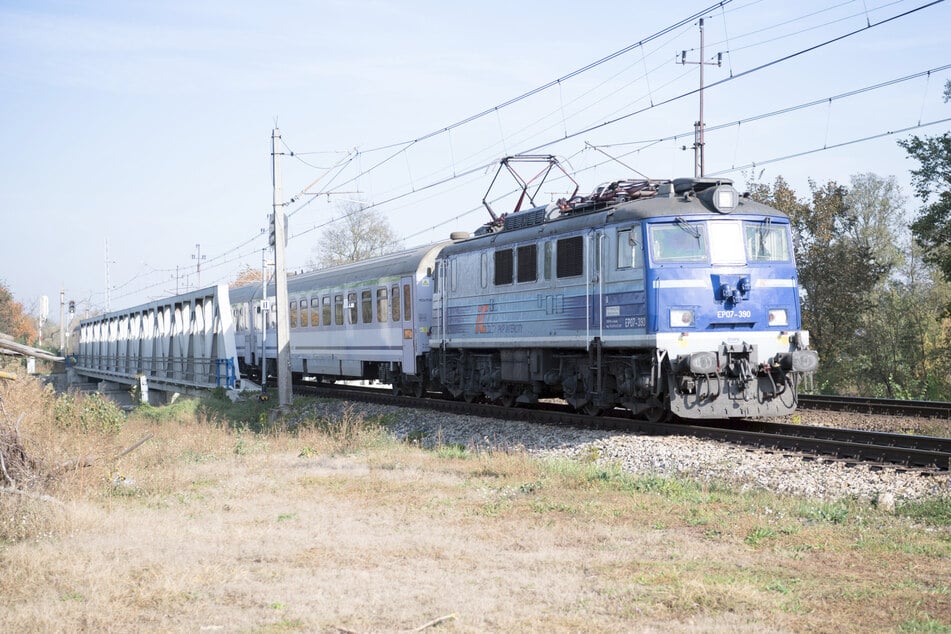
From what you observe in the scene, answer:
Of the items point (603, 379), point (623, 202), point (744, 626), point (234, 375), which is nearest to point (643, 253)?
point (623, 202)

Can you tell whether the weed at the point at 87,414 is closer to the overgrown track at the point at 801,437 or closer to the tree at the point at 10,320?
the overgrown track at the point at 801,437

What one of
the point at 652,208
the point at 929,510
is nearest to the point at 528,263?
the point at 652,208

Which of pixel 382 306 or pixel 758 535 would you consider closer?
pixel 758 535

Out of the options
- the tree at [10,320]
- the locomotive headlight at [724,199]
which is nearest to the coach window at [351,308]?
the locomotive headlight at [724,199]

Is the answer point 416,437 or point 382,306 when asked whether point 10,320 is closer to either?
point 382,306

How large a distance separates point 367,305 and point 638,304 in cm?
1324

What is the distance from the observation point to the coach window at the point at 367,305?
2686cm

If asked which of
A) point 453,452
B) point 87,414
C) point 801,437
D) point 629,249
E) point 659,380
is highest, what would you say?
point 629,249

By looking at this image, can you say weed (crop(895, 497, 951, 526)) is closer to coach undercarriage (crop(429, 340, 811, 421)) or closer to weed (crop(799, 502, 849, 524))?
weed (crop(799, 502, 849, 524))

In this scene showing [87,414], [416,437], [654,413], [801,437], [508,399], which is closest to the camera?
[801,437]

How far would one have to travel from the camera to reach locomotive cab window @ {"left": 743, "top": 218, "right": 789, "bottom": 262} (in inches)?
620

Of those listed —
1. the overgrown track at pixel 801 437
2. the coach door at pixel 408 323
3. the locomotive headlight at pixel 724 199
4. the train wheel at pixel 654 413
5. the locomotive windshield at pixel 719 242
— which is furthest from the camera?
the coach door at pixel 408 323

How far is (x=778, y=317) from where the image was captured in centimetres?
1581

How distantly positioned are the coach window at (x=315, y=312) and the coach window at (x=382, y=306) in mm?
5231
